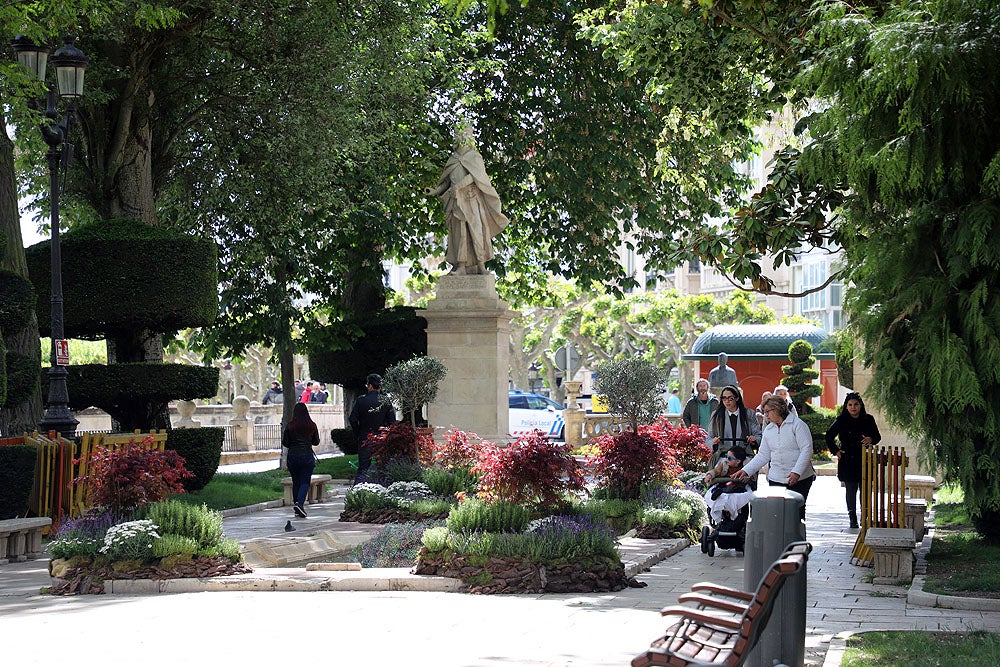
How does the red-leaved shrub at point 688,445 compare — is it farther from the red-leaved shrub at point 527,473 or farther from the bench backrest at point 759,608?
the bench backrest at point 759,608

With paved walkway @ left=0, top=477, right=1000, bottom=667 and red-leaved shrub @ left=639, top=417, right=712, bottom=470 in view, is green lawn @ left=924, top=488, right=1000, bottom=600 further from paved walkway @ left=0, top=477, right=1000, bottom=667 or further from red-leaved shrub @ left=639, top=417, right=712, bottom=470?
red-leaved shrub @ left=639, top=417, right=712, bottom=470

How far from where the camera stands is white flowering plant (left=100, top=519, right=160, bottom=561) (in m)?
11.7

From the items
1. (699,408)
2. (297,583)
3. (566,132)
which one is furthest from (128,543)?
(566,132)

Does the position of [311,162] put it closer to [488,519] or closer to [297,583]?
[488,519]

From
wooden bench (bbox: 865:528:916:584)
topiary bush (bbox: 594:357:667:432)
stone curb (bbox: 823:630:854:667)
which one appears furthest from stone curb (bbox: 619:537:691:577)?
stone curb (bbox: 823:630:854:667)

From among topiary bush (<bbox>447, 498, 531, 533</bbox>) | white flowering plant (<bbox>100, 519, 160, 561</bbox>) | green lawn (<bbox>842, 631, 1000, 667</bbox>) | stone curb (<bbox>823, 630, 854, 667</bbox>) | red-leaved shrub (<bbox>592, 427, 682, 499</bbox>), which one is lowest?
stone curb (<bbox>823, 630, 854, 667</bbox>)

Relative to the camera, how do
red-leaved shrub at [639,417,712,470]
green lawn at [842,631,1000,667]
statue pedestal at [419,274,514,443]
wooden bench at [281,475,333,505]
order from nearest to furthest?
green lawn at [842,631,1000,667]
red-leaved shrub at [639,417,712,470]
statue pedestal at [419,274,514,443]
wooden bench at [281,475,333,505]

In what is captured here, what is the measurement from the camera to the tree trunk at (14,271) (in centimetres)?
1791

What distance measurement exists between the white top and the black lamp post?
9.06m

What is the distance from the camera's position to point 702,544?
44.2ft

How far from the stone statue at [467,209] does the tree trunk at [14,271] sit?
6649mm

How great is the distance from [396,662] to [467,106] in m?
20.7

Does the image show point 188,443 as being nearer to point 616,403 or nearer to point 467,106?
point 616,403

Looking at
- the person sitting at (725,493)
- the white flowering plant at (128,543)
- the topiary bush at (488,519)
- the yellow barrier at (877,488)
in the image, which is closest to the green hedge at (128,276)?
the white flowering plant at (128,543)
